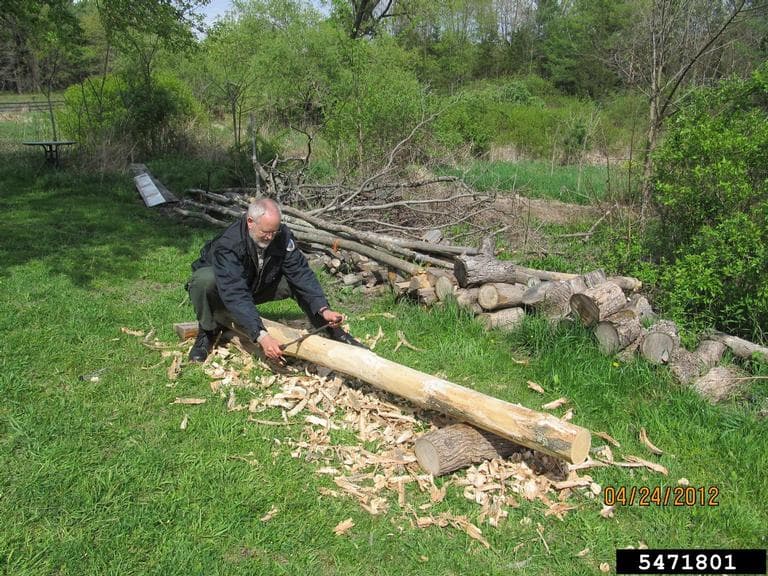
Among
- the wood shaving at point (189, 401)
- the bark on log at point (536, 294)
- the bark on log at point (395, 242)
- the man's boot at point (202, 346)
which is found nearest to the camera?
the wood shaving at point (189, 401)

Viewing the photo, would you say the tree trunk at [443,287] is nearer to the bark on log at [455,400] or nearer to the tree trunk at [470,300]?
the tree trunk at [470,300]

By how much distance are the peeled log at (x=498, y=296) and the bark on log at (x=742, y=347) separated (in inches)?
67.2

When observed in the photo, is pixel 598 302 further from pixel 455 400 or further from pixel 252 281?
pixel 252 281

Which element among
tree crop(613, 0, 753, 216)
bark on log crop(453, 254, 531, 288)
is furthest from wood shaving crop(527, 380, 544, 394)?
tree crop(613, 0, 753, 216)

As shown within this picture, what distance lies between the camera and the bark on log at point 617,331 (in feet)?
15.5

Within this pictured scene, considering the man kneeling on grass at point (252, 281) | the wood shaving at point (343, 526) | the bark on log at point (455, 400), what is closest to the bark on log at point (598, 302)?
the bark on log at point (455, 400)

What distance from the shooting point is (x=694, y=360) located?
14.9 feet

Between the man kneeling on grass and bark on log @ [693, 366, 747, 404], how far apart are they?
2725 mm

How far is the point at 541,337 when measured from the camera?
16.3 ft

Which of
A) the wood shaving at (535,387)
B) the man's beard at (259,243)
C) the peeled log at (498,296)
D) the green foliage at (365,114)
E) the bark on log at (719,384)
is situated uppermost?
the green foliage at (365,114)

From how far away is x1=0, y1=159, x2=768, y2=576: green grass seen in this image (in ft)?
9.39

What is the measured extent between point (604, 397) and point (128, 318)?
174 inches

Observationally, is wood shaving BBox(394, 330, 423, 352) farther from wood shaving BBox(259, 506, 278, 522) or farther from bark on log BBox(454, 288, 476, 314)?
wood shaving BBox(259, 506, 278, 522)

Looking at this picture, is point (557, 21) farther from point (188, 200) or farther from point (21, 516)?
point (21, 516)
